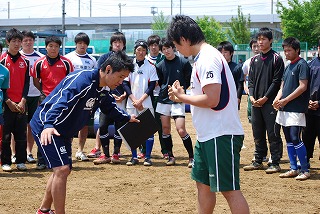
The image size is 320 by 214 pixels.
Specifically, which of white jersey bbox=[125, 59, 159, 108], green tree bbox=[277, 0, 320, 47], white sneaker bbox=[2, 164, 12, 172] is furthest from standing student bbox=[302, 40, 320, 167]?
green tree bbox=[277, 0, 320, 47]

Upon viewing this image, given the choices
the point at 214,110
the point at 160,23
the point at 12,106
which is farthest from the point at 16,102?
the point at 160,23

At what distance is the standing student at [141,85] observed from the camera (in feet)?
34.9

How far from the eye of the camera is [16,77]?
9.95 m

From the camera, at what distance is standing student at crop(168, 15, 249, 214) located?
16.9 ft

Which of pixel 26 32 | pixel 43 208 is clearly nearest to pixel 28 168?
pixel 26 32

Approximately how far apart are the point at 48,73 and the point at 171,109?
2197 millimetres

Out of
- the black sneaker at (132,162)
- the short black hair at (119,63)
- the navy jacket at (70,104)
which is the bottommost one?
the black sneaker at (132,162)

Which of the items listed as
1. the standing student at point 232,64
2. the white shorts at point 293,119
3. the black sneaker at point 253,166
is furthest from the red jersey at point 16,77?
the white shorts at point 293,119

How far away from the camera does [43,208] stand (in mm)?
6562

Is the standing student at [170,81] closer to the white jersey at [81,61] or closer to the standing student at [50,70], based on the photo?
the white jersey at [81,61]

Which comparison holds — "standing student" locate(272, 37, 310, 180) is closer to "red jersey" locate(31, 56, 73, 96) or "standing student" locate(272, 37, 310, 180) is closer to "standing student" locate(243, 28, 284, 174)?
"standing student" locate(243, 28, 284, 174)

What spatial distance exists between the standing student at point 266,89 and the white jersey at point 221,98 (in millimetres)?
4344

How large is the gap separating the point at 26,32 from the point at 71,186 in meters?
3.48

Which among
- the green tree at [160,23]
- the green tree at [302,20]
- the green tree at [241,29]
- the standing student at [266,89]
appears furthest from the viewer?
the green tree at [160,23]
